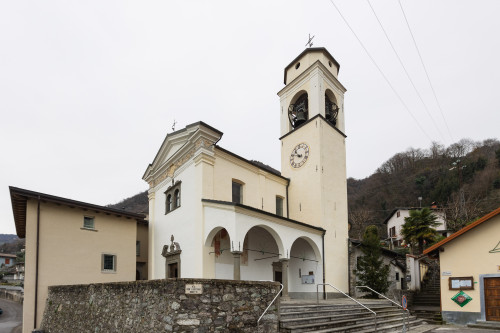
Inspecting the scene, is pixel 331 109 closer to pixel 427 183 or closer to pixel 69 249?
pixel 69 249

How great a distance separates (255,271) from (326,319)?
628cm

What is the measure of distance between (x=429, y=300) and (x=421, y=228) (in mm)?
9205

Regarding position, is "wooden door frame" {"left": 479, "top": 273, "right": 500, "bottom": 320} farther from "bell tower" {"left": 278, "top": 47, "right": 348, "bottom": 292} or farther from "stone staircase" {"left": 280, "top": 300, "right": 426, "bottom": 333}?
"bell tower" {"left": 278, "top": 47, "right": 348, "bottom": 292}

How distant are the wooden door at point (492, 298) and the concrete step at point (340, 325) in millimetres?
3313

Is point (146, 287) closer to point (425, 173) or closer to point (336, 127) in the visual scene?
point (336, 127)

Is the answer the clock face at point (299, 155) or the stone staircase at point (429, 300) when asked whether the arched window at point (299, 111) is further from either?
the stone staircase at point (429, 300)

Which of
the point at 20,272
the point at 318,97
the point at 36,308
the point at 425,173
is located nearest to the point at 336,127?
the point at 318,97

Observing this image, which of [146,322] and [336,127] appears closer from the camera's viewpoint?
[146,322]

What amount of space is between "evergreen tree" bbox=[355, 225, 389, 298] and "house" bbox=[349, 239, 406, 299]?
344 millimetres

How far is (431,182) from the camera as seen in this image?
49938 millimetres

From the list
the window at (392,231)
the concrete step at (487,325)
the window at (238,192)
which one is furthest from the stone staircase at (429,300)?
the window at (392,231)

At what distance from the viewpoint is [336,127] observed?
19234mm

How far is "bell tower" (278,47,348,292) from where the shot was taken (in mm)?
17000

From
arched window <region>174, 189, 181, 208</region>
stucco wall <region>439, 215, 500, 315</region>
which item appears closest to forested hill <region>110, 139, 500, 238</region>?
stucco wall <region>439, 215, 500, 315</region>
